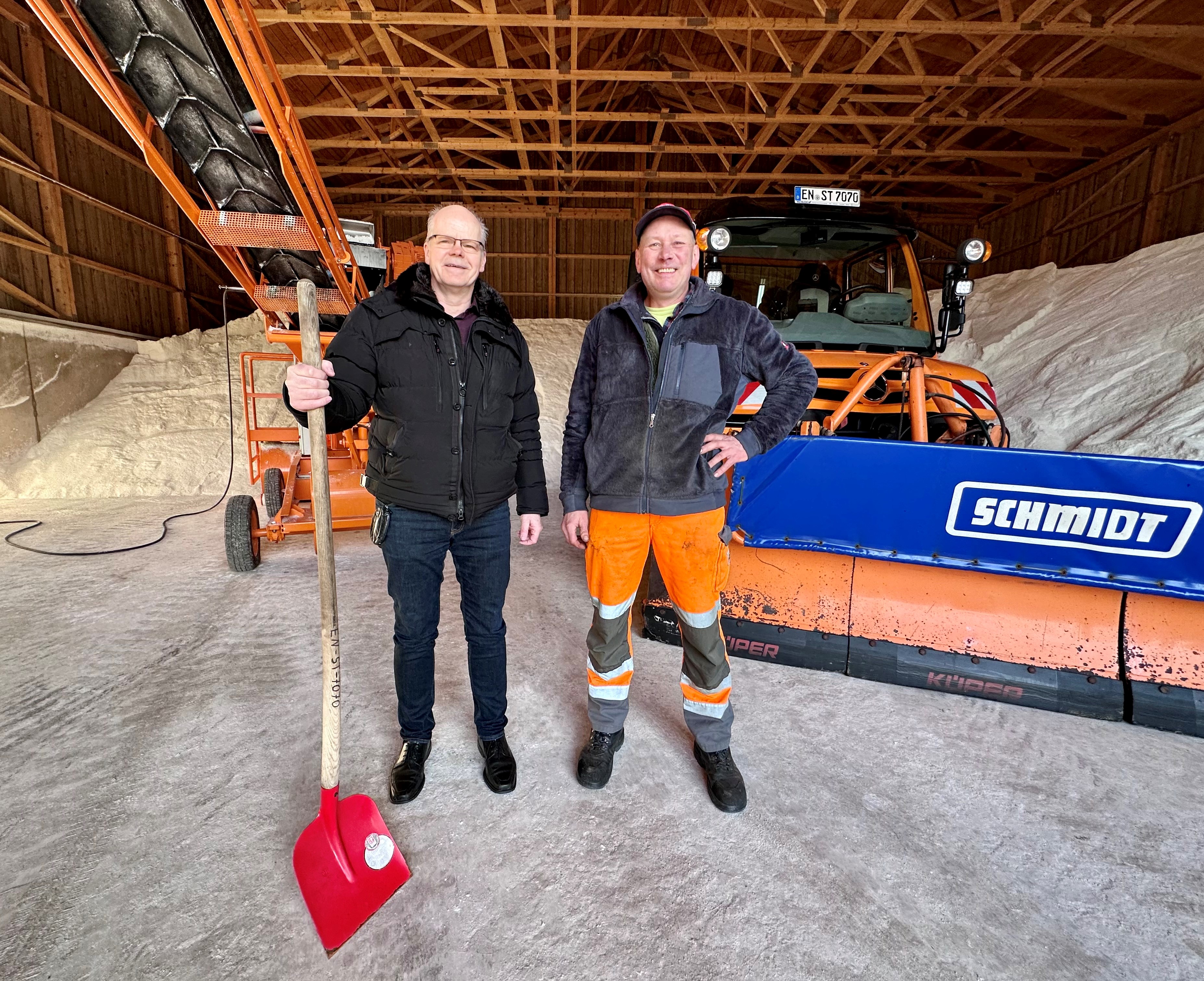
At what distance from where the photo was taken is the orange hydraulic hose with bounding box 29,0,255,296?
2.51 metres

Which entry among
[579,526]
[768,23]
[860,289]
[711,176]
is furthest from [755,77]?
[579,526]

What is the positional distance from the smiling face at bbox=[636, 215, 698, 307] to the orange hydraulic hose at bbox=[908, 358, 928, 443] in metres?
1.69

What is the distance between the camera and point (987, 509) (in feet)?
7.41

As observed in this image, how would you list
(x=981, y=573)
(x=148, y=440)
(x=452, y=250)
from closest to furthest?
(x=452, y=250)
(x=981, y=573)
(x=148, y=440)

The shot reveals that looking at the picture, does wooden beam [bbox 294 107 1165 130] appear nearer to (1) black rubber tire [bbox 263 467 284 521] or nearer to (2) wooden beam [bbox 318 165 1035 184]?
(2) wooden beam [bbox 318 165 1035 184]

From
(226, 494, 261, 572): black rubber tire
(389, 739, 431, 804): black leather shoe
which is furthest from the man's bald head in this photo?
(226, 494, 261, 572): black rubber tire

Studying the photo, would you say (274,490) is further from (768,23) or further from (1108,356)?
(1108,356)

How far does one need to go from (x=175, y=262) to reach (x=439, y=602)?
1370 centimetres

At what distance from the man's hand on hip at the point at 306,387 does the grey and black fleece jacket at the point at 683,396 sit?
0.81 m

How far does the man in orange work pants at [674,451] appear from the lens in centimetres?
185

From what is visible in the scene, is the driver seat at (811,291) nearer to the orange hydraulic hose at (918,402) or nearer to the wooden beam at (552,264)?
the orange hydraulic hose at (918,402)

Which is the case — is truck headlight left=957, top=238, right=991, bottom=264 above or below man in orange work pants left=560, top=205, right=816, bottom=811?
above

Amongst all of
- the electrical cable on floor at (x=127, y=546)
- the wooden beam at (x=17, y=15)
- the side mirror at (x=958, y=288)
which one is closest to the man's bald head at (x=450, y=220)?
the electrical cable on floor at (x=127, y=546)

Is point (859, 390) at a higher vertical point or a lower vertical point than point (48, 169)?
lower
